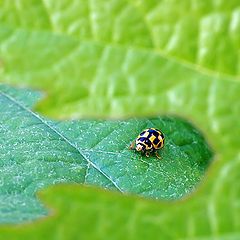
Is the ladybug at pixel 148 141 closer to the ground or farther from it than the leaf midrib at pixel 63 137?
closer to the ground

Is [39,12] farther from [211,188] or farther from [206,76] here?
[211,188]

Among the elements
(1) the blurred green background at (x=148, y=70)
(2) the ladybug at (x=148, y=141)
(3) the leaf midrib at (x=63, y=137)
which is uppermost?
(1) the blurred green background at (x=148, y=70)

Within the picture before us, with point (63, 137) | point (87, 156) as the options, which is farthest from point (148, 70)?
point (63, 137)

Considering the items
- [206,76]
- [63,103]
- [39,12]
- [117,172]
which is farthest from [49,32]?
[117,172]

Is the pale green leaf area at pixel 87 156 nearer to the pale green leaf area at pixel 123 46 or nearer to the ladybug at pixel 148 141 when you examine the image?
the ladybug at pixel 148 141

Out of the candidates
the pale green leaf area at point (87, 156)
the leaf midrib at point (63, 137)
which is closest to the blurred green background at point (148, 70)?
the pale green leaf area at point (87, 156)

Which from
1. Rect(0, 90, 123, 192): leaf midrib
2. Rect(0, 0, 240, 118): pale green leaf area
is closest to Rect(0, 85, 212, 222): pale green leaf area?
Rect(0, 90, 123, 192): leaf midrib

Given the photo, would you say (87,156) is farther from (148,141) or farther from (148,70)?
(148,70)
